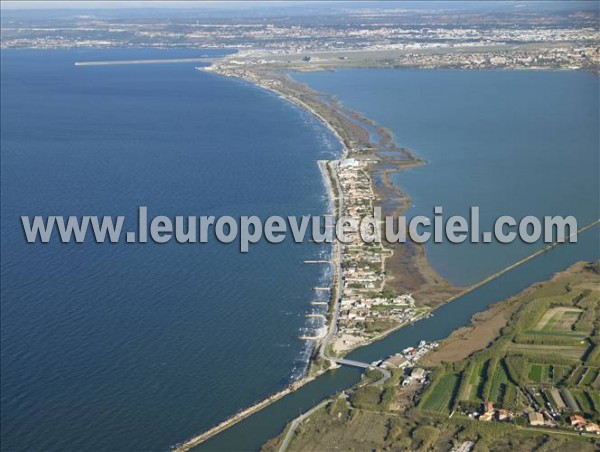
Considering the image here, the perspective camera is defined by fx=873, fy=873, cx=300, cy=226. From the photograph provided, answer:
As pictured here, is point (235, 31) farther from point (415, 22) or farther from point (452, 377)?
point (452, 377)

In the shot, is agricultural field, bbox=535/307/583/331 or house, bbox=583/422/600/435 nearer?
house, bbox=583/422/600/435

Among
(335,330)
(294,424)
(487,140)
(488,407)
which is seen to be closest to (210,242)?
(335,330)

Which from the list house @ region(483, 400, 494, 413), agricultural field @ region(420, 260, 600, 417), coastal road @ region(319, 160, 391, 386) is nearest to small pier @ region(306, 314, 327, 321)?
coastal road @ region(319, 160, 391, 386)

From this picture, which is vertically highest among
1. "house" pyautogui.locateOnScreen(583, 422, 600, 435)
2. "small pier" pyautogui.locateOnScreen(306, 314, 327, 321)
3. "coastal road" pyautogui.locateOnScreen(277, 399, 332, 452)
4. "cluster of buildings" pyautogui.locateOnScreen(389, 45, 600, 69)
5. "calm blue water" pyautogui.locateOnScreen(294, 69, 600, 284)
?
"cluster of buildings" pyautogui.locateOnScreen(389, 45, 600, 69)

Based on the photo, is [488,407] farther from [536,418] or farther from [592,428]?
[592,428]

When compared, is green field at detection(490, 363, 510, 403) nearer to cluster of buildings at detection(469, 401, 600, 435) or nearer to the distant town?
cluster of buildings at detection(469, 401, 600, 435)

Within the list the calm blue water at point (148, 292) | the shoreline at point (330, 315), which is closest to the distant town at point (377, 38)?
the shoreline at point (330, 315)
